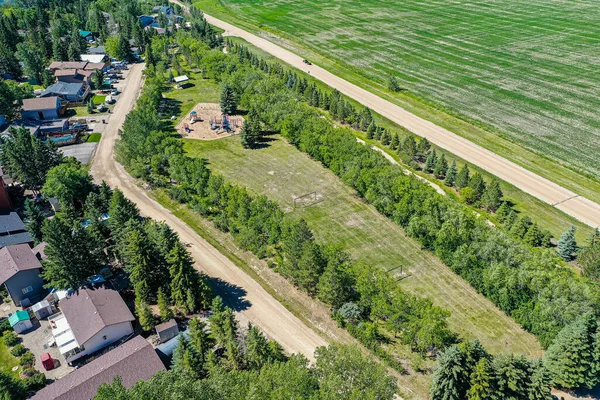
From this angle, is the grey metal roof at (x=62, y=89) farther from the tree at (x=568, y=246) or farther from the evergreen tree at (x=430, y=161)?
the tree at (x=568, y=246)

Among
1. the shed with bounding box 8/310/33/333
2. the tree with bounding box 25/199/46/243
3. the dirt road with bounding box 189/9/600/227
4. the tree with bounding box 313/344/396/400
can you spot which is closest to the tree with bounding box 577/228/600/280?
the dirt road with bounding box 189/9/600/227

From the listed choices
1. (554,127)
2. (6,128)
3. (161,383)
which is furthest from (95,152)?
(554,127)

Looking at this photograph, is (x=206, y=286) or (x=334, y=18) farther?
(x=334, y=18)

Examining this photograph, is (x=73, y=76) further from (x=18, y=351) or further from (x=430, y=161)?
(x=430, y=161)

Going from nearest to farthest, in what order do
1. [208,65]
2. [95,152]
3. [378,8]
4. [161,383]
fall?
1. [161,383]
2. [95,152]
3. [208,65]
4. [378,8]

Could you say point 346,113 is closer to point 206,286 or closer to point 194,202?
point 194,202

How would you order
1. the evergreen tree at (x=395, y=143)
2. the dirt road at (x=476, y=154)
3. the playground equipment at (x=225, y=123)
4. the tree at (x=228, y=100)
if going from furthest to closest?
the tree at (x=228, y=100), the playground equipment at (x=225, y=123), the evergreen tree at (x=395, y=143), the dirt road at (x=476, y=154)

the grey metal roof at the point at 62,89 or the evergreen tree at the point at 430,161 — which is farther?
the grey metal roof at the point at 62,89

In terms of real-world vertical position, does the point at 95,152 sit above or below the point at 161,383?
below

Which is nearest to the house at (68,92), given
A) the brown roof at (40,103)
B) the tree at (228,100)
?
the brown roof at (40,103)
